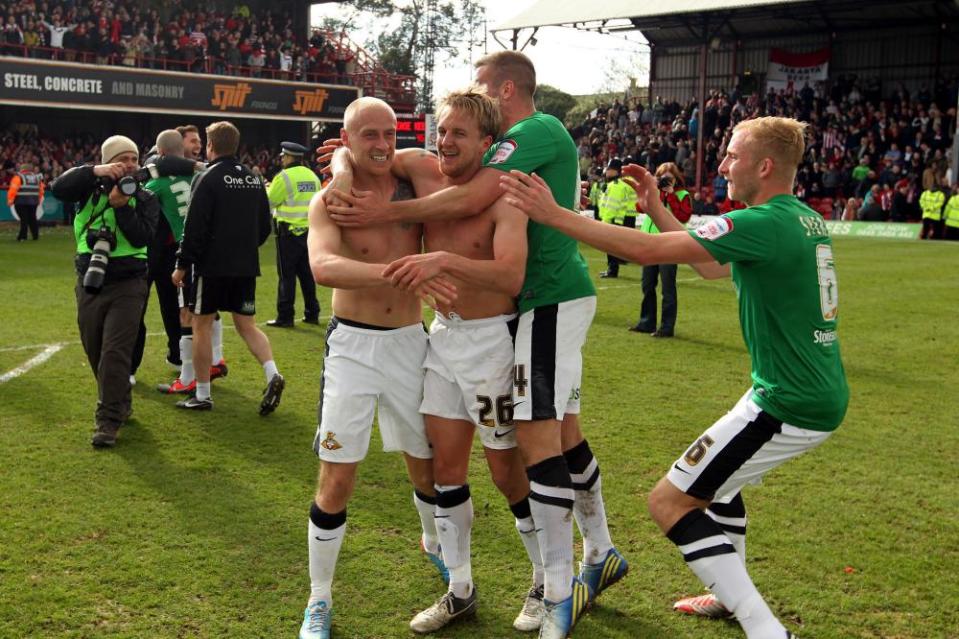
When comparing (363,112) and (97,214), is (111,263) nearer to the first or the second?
(97,214)

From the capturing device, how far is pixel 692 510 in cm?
391

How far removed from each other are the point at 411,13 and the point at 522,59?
66.2 m

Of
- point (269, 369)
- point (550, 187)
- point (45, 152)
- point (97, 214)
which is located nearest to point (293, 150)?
point (269, 369)

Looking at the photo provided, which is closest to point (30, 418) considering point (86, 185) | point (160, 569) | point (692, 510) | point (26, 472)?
point (26, 472)

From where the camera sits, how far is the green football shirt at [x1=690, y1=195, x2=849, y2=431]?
3689mm

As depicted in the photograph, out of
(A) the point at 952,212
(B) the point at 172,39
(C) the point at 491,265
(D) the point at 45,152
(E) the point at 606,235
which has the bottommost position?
(C) the point at 491,265

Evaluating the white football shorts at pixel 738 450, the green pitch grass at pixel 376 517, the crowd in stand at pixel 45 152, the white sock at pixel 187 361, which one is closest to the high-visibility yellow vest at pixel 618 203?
the green pitch grass at pixel 376 517

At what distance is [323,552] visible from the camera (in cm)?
427

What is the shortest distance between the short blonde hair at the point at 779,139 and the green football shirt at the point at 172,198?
6.29m

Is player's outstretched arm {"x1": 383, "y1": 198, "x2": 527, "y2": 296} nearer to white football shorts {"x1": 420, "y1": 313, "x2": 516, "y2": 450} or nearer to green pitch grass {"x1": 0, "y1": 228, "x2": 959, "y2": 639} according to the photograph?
white football shorts {"x1": 420, "y1": 313, "x2": 516, "y2": 450}

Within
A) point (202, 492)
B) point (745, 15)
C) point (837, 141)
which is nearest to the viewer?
point (202, 492)

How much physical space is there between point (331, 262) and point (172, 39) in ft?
114

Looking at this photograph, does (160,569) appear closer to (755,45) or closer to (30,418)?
(30,418)

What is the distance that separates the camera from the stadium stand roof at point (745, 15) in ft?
118
